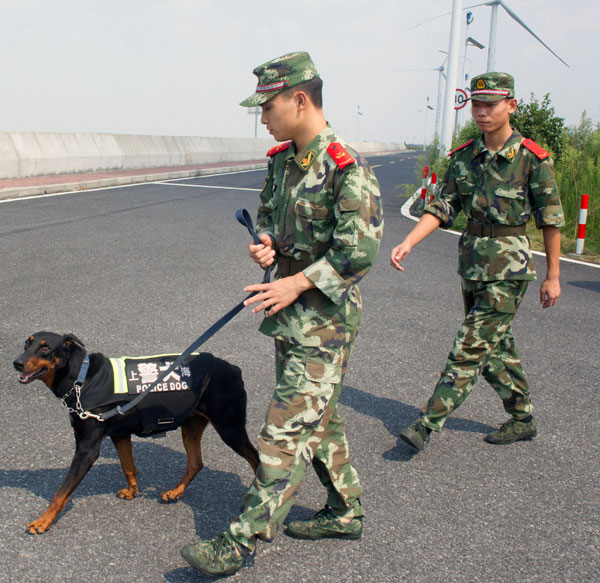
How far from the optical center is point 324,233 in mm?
A: 2770

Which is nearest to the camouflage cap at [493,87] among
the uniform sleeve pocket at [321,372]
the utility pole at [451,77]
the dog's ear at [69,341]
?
the uniform sleeve pocket at [321,372]

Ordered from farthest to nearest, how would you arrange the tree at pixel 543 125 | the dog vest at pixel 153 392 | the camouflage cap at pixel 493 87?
the tree at pixel 543 125, the camouflage cap at pixel 493 87, the dog vest at pixel 153 392

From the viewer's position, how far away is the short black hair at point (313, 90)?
8.73 ft

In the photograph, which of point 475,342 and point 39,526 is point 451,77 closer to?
point 475,342

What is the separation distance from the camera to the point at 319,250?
2.81 metres

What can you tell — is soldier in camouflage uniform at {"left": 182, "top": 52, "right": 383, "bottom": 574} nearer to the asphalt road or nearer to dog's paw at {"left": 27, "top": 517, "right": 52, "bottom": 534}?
the asphalt road

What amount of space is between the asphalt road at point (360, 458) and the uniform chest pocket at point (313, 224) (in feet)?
4.27

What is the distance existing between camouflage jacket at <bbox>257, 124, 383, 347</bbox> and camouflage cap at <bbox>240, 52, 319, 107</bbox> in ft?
0.77

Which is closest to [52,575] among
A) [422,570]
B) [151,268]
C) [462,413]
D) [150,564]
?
[150,564]

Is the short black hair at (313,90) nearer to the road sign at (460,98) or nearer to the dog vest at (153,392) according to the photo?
the dog vest at (153,392)

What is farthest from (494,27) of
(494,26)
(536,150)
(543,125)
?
(536,150)

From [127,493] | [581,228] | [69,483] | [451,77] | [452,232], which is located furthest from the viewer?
[451,77]

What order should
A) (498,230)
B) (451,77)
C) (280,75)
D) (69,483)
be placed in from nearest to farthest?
(280,75) < (69,483) < (498,230) < (451,77)

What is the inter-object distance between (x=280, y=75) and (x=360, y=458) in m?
2.17
